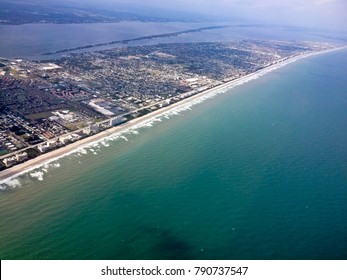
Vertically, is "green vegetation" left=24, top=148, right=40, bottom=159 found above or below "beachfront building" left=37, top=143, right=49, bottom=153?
below

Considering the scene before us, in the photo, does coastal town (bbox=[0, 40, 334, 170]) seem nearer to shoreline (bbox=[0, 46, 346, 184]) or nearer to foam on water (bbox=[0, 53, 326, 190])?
shoreline (bbox=[0, 46, 346, 184])

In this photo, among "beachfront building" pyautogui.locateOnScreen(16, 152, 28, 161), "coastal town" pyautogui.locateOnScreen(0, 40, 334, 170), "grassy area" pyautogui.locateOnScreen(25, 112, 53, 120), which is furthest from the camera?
"grassy area" pyautogui.locateOnScreen(25, 112, 53, 120)

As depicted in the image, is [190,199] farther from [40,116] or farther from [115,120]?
[40,116]

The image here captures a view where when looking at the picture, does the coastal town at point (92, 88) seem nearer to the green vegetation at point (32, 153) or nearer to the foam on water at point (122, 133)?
the green vegetation at point (32, 153)

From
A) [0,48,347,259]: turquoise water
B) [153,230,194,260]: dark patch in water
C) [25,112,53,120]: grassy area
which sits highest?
[25,112,53,120]: grassy area

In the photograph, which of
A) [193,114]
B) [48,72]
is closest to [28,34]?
[48,72]

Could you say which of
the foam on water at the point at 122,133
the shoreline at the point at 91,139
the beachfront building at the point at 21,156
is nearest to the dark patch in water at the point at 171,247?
the foam on water at the point at 122,133

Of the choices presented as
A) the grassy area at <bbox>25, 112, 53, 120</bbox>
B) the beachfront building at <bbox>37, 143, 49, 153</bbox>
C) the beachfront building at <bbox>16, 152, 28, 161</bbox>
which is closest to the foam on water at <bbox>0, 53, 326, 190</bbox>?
the beachfront building at <bbox>16, 152, 28, 161</bbox>
